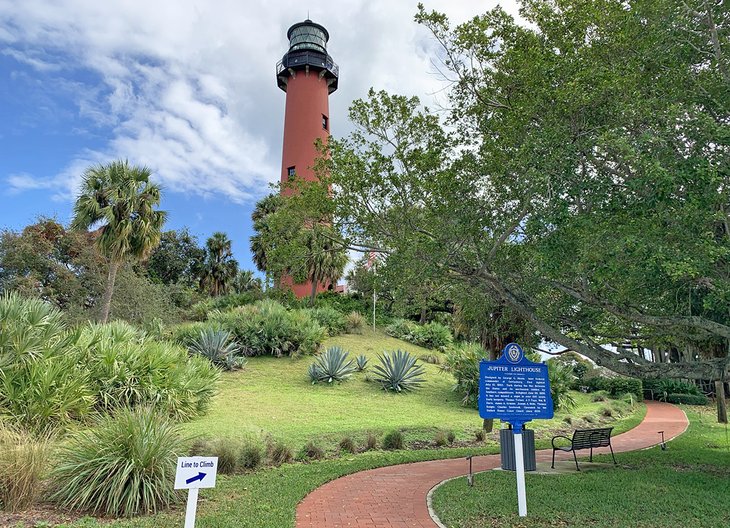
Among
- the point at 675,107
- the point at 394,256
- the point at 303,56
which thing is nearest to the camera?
the point at 675,107

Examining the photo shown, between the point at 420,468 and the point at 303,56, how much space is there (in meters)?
37.3

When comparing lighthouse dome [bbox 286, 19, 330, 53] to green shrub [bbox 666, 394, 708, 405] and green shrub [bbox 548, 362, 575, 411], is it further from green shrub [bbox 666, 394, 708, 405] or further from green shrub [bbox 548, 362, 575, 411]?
green shrub [bbox 666, 394, 708, 405]

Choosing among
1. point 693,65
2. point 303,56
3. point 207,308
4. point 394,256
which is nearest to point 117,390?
point 394,256

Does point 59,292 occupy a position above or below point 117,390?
above

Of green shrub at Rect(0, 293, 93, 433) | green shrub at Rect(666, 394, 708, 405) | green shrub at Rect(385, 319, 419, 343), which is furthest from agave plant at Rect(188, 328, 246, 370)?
green shrub at Rect(666, 394, 708, 405)

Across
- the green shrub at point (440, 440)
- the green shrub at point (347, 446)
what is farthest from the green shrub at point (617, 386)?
the green shrub at point (347, 446)

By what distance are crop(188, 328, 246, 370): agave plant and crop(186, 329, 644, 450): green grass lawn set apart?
574 millimetres

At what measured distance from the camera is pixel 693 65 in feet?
23.7

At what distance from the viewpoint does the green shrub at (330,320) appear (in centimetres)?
2540

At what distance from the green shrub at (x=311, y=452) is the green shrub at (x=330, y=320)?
14.1m

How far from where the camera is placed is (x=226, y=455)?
871cm

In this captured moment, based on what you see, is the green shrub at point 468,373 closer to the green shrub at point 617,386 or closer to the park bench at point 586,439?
the park bench at point 586,439

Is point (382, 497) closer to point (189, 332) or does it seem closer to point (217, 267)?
point (189, 332)

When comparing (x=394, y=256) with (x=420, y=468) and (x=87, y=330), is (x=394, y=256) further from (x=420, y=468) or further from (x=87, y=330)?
(x=87, y=330)
